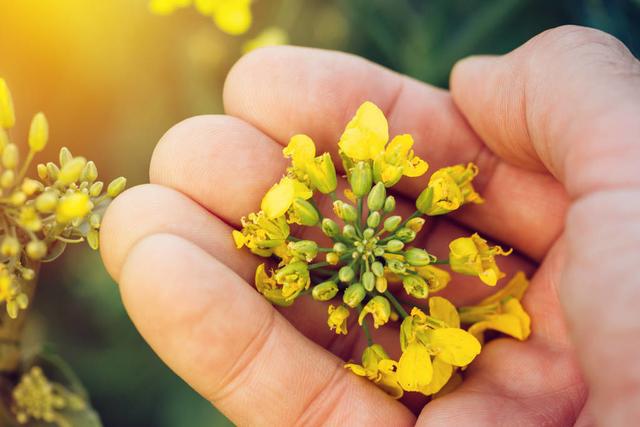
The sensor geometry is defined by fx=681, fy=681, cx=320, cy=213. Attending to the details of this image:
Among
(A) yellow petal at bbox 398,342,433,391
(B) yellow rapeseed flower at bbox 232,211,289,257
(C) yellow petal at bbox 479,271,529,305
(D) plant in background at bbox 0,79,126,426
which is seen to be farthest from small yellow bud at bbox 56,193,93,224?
(C) yellow petal at bbox 479,271,529,305

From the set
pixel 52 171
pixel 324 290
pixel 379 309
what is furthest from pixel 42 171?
pixel 379 309

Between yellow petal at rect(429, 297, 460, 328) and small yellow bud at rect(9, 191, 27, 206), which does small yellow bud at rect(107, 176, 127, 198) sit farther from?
yellow petal at rect(429, 297, 460, 328)

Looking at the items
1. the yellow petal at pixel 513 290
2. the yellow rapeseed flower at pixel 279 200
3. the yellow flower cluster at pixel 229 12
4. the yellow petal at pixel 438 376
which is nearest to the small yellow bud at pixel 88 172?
the yellow rapeseed flower at pixel 279 200

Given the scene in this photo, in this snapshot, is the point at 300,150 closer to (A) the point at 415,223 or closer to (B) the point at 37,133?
(A) the point at 415,223

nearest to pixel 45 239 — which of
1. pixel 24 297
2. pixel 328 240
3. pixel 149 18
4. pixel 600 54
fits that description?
pixel 24 297

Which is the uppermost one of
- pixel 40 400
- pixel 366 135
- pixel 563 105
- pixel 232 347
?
pixel 563 105

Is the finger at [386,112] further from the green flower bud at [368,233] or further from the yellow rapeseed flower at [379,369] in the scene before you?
the yellow rapeseed flower at [379,369]
